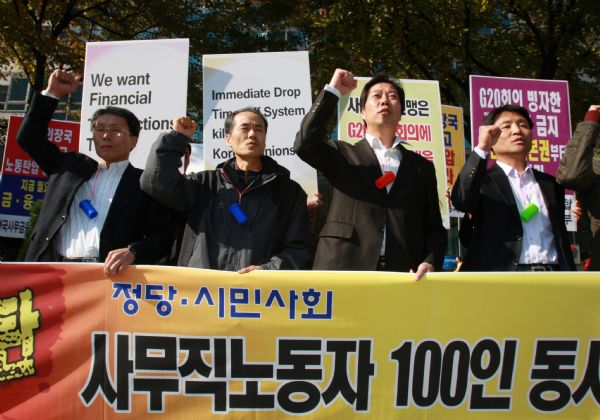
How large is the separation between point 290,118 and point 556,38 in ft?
27.2

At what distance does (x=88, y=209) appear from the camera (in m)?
3.12

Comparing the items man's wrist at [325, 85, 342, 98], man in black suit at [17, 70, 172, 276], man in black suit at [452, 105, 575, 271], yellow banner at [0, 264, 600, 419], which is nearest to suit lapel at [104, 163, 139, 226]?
man in black suit at [17, 70, 172, 276]

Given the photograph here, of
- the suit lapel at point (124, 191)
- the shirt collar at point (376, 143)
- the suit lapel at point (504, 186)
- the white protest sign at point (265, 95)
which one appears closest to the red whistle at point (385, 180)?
the shirt collar at point (376, 143)

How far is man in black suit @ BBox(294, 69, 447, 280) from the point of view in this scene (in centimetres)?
300

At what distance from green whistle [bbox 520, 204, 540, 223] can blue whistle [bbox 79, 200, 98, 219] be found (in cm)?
210

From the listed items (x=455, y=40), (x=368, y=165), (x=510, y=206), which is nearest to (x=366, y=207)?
(x=368, y=165)

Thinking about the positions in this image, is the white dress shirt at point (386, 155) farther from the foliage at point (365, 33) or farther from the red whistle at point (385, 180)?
the foliage at point (365, 33)

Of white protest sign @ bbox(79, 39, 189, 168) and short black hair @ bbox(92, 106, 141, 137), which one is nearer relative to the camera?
short black hair @ bbox(92, 106, 141, 137)

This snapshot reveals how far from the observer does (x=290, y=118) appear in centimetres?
457

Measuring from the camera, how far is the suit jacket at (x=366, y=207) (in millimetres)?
2996

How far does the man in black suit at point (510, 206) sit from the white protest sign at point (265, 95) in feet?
4.95

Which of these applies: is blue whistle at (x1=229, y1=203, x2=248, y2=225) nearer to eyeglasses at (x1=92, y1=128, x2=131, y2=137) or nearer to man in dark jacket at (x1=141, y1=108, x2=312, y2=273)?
man in dark jacket at (x1=141, y1=108, x2=312, y2=273)

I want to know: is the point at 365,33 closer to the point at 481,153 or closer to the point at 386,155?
the point at 386,155

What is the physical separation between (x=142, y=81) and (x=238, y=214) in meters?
1.89
